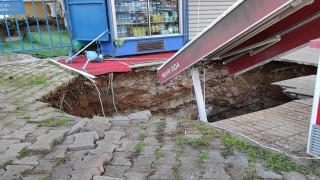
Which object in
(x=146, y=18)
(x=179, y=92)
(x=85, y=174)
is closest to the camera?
(x=85, y=174)

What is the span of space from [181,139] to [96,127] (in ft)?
3.52

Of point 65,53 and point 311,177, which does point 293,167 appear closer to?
point 311,177

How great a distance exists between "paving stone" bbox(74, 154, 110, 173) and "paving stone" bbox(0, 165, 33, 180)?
50cm

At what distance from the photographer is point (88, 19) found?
721 centimetres

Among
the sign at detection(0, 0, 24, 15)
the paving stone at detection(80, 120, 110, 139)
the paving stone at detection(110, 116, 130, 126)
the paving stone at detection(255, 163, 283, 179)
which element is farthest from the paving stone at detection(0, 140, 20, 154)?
the sign at detection(0, 0, 24, 15)

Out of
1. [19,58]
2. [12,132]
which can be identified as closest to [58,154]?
[12,132]

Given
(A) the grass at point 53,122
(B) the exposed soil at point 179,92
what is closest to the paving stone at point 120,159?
(A) the grass at point 53,122

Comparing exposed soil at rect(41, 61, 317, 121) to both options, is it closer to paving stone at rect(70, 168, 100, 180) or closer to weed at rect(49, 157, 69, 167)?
weed at rect(49, 157, 69, 167)

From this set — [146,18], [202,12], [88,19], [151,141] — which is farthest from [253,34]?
[202,12]

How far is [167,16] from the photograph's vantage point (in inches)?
314

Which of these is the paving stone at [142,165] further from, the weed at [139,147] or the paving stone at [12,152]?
the paving stone at [12,152]

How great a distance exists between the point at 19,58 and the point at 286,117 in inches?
289

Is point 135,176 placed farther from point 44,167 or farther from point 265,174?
point 265,174

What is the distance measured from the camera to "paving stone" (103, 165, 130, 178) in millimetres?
2334
